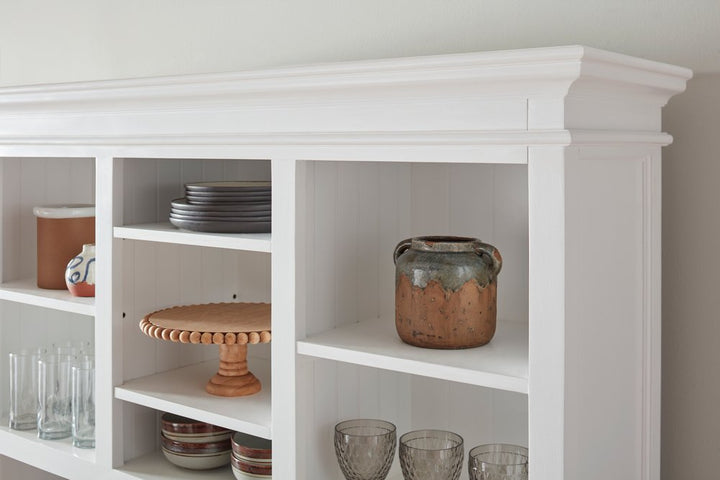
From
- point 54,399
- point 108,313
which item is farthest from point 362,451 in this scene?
point 54,399

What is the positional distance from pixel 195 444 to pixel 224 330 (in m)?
0.27

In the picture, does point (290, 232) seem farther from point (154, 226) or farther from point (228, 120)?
point (154, 226)

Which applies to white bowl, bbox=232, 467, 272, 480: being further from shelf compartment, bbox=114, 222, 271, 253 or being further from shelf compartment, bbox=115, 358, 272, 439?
shelf compartment, bbox=114, 222, 271, 253

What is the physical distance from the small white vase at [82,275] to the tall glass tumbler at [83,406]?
0.49 ft

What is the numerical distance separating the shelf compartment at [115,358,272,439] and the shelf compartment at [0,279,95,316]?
18 cm

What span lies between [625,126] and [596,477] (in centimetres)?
49

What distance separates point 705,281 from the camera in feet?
4.50

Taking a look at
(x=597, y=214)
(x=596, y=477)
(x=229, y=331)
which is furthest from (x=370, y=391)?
(x=597, y=214)

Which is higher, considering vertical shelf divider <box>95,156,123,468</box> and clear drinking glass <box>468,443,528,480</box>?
vertical shelf divider <box>95,156,123,468</box>

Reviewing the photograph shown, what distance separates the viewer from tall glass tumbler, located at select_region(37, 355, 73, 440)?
177 cm

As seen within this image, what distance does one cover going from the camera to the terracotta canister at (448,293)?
1.24 m

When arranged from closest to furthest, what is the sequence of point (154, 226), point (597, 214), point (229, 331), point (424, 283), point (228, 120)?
point (597, 214)
point (424, 283)
point (228, 120)
point (229, 331)
point (154, 226)

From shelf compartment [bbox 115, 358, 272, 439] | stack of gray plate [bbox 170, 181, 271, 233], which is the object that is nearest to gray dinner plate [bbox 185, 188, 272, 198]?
stack of gray plate [bbox 170, 181, 271, 233]

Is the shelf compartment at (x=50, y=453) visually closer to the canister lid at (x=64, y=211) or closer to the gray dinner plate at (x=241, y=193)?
the canister lid at (x=64, y=211)
